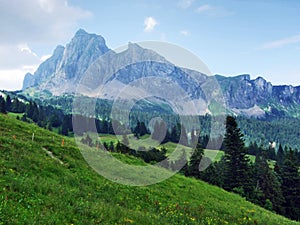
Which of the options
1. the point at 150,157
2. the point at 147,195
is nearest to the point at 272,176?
the point at 150,157

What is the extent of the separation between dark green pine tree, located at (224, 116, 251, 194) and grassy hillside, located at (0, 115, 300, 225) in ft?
119

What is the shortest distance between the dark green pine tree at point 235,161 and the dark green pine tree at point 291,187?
12.5 metres

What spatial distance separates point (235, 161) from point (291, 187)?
659 inches

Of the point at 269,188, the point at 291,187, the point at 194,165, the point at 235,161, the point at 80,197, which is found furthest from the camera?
the point at 291,187

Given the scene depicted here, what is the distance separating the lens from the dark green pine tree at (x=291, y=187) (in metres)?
74.9

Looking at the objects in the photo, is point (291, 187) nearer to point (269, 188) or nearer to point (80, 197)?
point (269, 188)

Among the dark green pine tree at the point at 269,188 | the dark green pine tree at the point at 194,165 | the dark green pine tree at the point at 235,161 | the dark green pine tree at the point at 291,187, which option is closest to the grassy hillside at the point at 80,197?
the dark green pine tree at the point at 235,161

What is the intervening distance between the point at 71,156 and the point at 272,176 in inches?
2342

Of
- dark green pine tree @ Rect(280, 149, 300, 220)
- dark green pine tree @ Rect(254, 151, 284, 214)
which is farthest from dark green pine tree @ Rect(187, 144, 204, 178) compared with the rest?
dark green pine tree @ Rect(280, 149, 300, 220)

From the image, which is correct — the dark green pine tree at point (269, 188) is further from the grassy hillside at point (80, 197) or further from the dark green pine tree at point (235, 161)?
the grassy hillside at point (80, 197)

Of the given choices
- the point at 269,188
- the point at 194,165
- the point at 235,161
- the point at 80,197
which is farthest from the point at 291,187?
the point at 80,197

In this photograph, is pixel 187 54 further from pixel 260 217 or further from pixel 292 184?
pixel 292 184

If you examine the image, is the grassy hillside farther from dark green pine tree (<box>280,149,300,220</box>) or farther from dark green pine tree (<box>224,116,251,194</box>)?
dark green pine tree (<box>280,149,300,220</box>)

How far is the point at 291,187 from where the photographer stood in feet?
261
